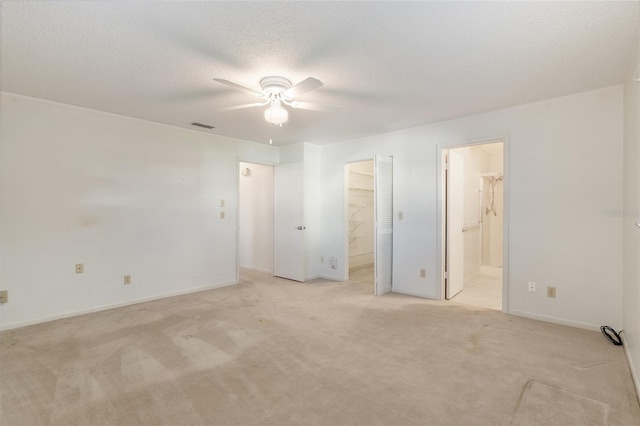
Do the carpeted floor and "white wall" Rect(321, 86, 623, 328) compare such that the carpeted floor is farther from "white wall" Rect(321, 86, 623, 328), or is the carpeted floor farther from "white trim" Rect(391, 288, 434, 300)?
"white trim" Rect(391, 288, 434, 300)

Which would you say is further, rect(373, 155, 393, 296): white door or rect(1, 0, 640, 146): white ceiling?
rect(373, 155, 393, 296): white door

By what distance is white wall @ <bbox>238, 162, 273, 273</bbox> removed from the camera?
19.3 feet

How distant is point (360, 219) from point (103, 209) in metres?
4.48

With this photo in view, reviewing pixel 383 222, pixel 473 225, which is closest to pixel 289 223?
pixel 383 222

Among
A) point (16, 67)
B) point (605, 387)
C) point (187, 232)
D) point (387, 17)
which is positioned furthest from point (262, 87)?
point (605, 387)

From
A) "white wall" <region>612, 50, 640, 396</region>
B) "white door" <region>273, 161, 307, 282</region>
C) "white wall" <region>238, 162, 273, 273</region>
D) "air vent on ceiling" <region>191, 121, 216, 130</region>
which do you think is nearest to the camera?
"white wall" <region>612, 50, 640, 396</region>

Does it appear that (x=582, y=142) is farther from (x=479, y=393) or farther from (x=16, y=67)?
(x=16, y=67)

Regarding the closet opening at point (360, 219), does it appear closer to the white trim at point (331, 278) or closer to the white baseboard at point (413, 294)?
the white trim at point (331, 278)

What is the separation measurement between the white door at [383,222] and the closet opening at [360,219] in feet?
4.55

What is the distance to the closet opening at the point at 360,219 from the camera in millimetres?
6117

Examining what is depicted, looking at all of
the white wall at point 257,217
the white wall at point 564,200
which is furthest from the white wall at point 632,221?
the white wall at point 257,217

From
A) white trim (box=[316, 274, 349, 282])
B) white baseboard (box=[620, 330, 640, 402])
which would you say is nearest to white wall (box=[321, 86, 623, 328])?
white baseboard (box=[620, 330, 640, 402])

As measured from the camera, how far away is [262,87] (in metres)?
2.69

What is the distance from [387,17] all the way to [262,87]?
127 centimetres
